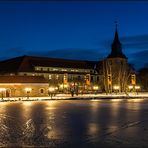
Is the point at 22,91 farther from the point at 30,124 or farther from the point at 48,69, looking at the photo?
the point at 30,124

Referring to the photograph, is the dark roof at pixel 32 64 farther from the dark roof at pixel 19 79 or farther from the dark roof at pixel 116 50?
the dark roof at pixel 19 79

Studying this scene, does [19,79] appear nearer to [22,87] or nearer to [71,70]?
[22,87]

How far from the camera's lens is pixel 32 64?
95938 millimetres

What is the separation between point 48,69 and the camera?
9981 cm

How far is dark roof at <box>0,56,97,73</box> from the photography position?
93.7m

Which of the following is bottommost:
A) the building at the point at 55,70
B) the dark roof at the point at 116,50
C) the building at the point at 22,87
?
the building at the point at 22,87

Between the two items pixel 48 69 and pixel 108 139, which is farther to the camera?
pixel 48 69

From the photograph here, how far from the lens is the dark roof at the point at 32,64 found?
307 ft

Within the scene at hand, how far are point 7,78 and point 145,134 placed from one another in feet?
176

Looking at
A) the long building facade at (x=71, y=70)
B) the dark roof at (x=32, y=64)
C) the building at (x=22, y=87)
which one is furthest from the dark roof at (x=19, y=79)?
the dark roof at (x=32, y=64)

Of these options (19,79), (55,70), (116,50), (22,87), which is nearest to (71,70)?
(55,70)

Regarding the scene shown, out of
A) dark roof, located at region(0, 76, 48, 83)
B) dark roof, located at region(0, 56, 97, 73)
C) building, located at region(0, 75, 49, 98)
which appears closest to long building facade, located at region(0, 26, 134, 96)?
dark roof, located at region(0, 56, 97, 73)

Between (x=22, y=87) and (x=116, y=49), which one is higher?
(x=116, y=49)

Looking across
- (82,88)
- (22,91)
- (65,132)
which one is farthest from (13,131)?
(82,88)
